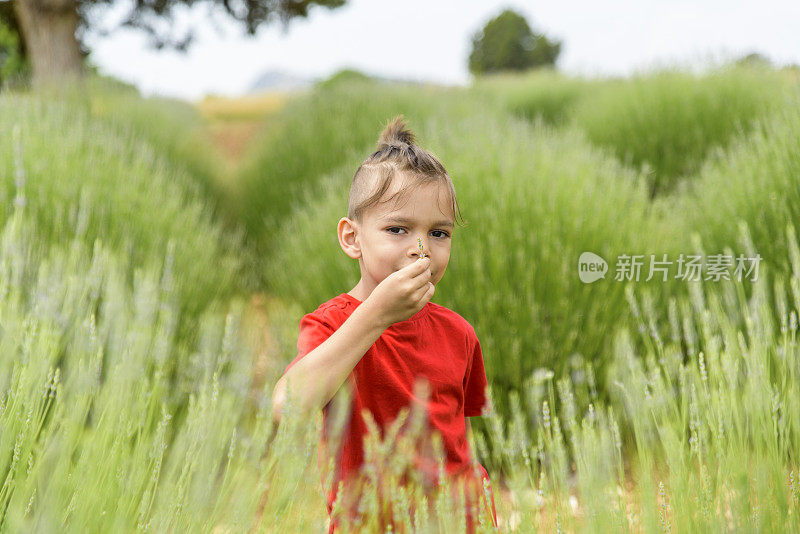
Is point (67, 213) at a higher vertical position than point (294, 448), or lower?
higher

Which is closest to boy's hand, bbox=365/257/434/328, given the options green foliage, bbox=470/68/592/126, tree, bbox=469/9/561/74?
green foliage, bbox=470/68/592/126

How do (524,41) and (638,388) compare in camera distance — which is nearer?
(638,388)

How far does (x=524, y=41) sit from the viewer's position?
118ft

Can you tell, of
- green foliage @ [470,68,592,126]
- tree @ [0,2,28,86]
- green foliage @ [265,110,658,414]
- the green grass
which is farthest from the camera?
tree @ [0,2,28,86]

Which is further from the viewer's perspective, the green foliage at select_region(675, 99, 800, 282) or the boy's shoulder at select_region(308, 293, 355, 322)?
the green foliage at select_region(675, 99, 800, 282)

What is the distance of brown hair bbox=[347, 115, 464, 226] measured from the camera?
4.64ft

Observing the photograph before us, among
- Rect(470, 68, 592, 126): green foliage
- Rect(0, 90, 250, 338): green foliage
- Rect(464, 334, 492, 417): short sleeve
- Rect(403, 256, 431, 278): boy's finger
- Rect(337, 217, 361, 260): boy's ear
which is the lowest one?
Rect(464, 334, 492, 417): short sleeve

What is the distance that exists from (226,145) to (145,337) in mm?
14487

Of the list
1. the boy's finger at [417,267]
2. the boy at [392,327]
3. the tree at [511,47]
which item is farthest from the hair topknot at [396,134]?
the tree at [511,47]

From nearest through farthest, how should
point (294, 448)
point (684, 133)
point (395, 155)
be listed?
point (294, 448) → point (395, 155) → point (684, 133)

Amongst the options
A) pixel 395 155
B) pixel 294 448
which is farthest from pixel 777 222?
pixel 294 448

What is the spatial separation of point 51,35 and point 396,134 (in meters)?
9.02

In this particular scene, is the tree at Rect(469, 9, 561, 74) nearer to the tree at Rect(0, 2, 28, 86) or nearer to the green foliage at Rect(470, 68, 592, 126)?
the green foliage at Rect(470, 68, 592, 126)

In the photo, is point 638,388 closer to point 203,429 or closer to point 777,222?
point 203,429
